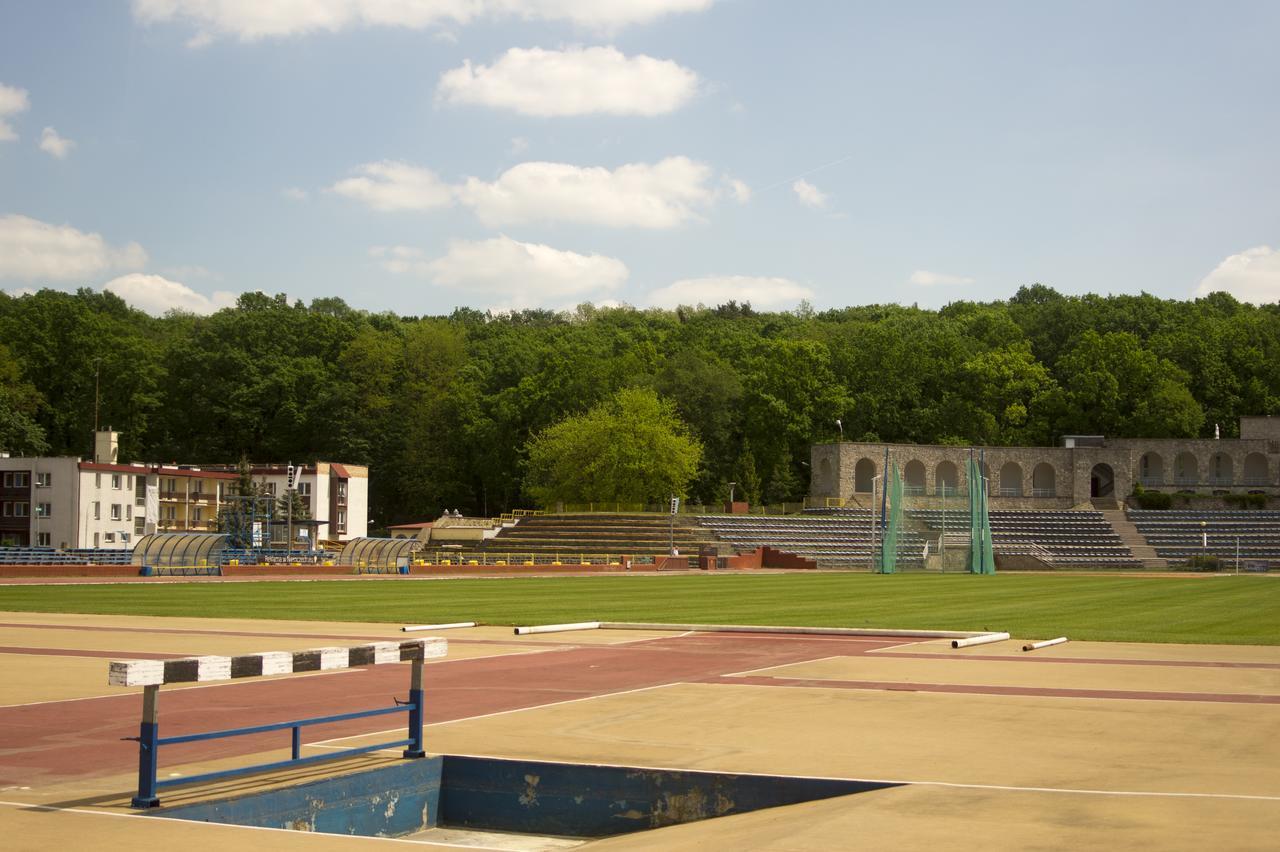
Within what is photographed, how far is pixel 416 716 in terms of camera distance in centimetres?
1069

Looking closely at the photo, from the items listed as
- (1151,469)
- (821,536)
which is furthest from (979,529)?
(1151,469)

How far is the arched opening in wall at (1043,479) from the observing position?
10819 cm

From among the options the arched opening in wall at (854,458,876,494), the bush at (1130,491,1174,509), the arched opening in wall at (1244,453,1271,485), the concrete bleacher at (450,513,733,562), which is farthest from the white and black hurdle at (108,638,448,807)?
the arched opening in wall at (1244,453,1271,485)

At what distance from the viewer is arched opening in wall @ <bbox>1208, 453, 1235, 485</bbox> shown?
353 ft

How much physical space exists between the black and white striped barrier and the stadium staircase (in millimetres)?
81262

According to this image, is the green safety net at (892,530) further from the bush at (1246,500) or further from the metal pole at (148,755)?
the metal pole at (148,755)

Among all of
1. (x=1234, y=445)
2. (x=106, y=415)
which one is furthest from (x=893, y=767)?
(x=106, y=415)

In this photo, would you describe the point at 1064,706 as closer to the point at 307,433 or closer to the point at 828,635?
the point at 828,635

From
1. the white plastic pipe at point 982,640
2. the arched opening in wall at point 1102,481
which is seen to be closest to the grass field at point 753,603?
the white plastic pipe at point 982,640

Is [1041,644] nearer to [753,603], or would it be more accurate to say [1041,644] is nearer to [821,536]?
[753,603]

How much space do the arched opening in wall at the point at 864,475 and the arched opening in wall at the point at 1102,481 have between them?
18.4 m

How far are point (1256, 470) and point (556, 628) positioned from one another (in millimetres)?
98316

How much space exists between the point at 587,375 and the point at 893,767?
357 feet

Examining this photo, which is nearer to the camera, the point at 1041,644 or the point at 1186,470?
the point at 1041,644
